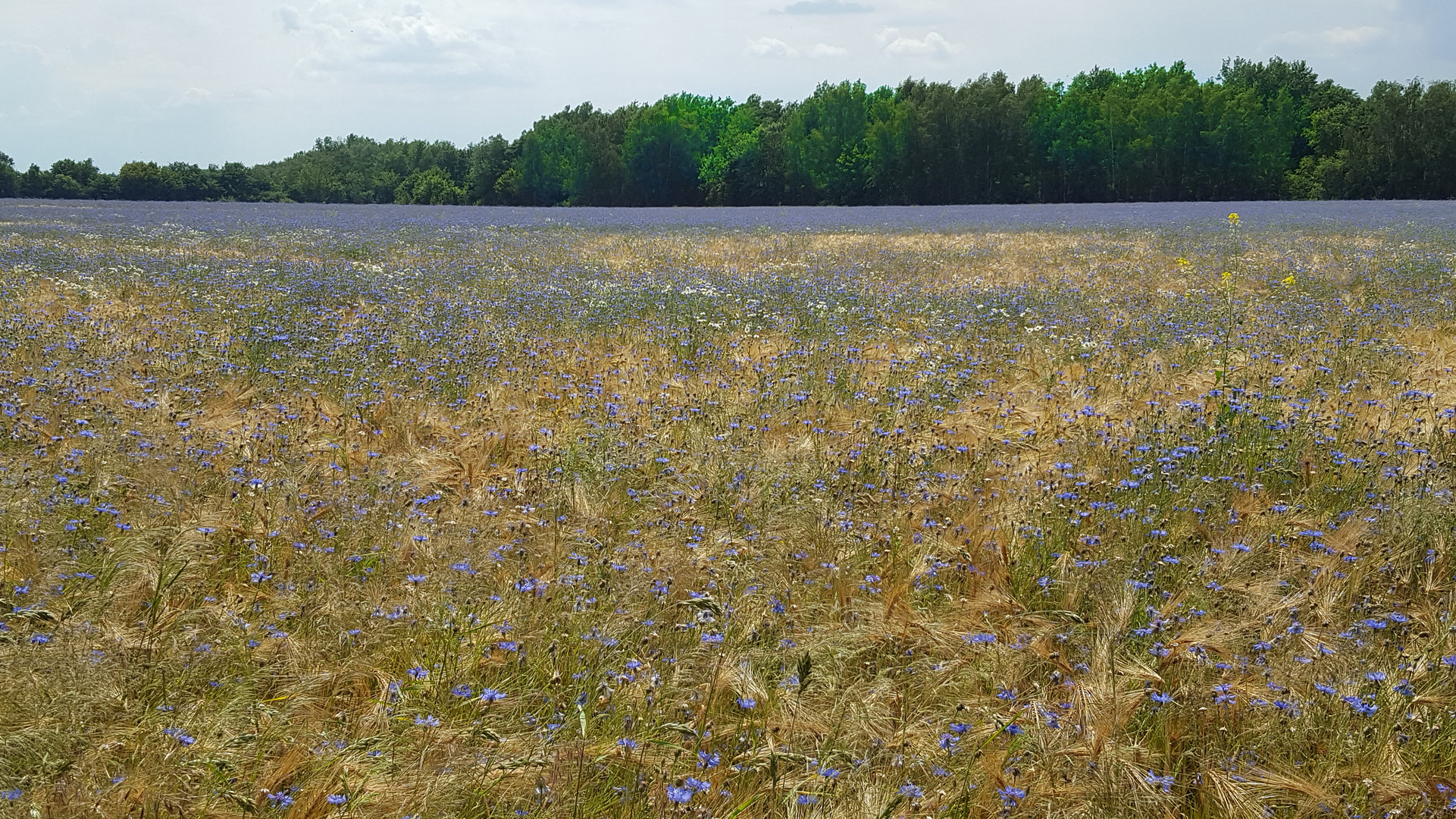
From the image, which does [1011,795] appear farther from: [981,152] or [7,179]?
[7,179]

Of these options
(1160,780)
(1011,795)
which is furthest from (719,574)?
(1160,780)

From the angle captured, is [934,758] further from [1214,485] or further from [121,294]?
[121,294]

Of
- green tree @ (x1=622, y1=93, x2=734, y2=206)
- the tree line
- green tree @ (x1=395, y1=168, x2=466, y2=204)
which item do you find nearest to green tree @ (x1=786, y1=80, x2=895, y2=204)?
the tree line

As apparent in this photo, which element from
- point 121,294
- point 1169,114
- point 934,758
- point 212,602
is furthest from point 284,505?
point 1169,114

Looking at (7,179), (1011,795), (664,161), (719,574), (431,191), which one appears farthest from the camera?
(431,191)

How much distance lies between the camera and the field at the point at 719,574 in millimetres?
2715

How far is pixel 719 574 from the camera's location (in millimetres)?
4160

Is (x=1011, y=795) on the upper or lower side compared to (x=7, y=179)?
lower

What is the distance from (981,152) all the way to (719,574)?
6096cm

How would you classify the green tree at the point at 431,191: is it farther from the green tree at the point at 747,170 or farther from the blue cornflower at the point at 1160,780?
the blue cornflower at the point at 1160,780

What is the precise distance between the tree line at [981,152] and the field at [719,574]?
5324 cm

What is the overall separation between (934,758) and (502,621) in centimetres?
173

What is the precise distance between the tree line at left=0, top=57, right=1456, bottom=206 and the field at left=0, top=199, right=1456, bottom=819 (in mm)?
53241

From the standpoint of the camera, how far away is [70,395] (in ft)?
19.6
